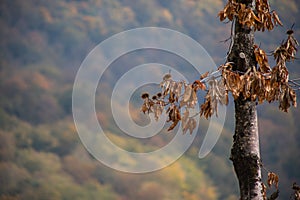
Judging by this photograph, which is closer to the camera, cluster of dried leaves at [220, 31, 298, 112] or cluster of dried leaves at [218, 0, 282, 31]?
cluster of dried leaves at [220, 31, 298, 112]

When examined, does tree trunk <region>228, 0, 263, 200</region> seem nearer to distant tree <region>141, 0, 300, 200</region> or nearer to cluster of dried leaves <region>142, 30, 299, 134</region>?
distant tree <region>141, 0, 300, 200</region>

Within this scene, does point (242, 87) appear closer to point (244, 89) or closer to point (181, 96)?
point (244, 89)

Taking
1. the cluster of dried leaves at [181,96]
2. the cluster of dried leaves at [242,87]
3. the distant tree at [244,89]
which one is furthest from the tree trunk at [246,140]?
the cluster of dried leaves at [181,96]

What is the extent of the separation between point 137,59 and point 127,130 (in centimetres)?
81

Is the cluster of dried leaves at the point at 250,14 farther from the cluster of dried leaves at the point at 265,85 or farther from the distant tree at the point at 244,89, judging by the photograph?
the cluster of dried leaves at the point at 265,85

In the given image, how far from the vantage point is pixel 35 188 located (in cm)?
478

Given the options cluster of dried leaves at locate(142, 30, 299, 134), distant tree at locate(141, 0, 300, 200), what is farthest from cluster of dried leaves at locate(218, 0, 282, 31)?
cluster of dried leaves at locate(142, 30, 299, 134)

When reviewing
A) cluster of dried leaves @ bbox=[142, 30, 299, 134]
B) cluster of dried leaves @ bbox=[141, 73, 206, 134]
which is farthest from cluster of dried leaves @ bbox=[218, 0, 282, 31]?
cluster of dried leaves @ bbox=[141, 73, 206, 134]

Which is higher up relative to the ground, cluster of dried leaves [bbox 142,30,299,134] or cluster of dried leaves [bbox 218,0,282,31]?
cluster of dried leaves [bbox 218,0,282,31]

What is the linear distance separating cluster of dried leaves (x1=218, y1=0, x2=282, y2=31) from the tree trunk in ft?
0.18

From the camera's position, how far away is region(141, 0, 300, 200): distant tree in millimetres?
1896

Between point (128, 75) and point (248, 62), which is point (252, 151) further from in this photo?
point (128, 75)

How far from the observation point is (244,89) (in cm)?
191

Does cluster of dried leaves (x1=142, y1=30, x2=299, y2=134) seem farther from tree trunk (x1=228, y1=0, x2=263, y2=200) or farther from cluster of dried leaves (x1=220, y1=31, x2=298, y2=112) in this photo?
tree trunk (x1=228, y1=0, x2=263, y2=200)
